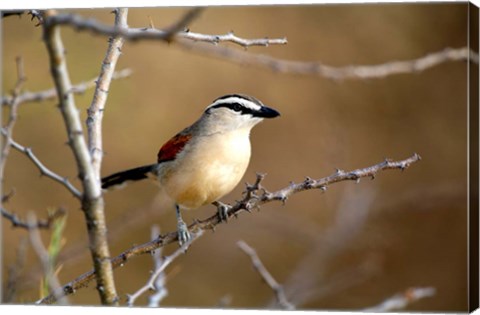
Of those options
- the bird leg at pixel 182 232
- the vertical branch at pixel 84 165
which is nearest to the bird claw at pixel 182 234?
the bird leg at pixel 182 232

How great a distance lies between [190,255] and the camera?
13.0ft

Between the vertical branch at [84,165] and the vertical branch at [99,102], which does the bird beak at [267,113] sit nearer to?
the vertical branch at [99,102]

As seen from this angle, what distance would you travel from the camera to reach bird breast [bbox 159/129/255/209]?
303cm

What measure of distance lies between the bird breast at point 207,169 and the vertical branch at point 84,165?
1.46 meters

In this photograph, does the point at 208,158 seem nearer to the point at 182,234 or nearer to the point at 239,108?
the point at 239,108

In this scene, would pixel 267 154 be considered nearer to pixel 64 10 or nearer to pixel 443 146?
pixel 443 146

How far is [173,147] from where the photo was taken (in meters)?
3.31

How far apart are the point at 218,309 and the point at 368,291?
79 cm

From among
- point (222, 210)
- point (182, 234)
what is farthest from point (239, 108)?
point (182, 234)

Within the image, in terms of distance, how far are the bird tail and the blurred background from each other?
158 mm

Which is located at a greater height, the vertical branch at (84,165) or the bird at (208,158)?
the bird at (208,158)

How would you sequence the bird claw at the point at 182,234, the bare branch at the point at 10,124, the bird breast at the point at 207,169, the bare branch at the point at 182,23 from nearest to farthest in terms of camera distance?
1. the bare branch at the point at 182,23
2. the bare branch at the point at 10,124
3. the bird claw at the point at 182,234
4. the bird breast at the point at 207,169

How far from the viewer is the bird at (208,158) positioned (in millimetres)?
3045

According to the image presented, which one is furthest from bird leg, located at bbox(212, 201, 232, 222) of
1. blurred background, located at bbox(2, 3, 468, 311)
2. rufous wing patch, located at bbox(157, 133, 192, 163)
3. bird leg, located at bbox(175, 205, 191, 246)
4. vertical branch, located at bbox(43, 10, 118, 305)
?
vertical branch, located at bbox(43, 10, 118, 305)
